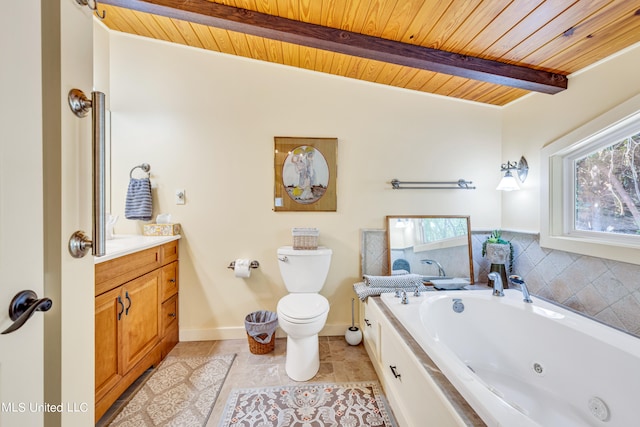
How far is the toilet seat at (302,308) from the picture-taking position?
1600 mm

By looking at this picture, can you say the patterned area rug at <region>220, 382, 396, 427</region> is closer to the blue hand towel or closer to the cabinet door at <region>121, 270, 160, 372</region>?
the cabinet door at <region>121, 270, 160, 372</region>

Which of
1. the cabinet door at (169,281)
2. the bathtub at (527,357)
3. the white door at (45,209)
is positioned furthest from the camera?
the cabinet door at (169,281)

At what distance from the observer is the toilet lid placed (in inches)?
63.6

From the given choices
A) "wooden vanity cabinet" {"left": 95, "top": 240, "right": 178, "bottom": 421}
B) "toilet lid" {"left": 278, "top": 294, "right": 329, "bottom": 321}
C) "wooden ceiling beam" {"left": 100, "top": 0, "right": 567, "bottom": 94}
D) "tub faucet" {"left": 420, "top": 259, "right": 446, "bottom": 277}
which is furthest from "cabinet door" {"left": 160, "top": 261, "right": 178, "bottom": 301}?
"tub faucet" {"left": 420, "top": 259, "right": 446, "bottom": 277}

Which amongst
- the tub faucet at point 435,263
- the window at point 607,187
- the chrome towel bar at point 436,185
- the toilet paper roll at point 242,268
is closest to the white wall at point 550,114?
the window at point 607,187

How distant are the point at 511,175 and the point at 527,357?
136 centimetres

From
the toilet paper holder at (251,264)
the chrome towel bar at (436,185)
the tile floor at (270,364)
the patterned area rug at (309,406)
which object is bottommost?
the patterned area rug at (309,406)

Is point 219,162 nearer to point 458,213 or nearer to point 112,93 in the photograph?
point 112,93

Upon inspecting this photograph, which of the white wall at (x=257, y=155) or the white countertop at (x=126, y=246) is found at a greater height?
the white wall at (x=257, y=155)

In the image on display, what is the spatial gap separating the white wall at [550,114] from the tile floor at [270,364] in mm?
1764

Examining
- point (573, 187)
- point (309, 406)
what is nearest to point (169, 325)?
point (309, 406)

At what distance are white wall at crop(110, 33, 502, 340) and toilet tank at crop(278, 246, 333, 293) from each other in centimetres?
21

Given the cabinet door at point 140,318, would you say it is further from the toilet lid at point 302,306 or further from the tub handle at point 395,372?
the tub handle at point 395,372

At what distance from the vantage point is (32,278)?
21.4 inches
